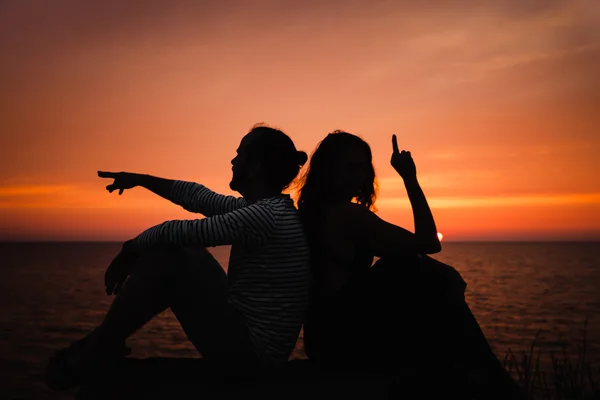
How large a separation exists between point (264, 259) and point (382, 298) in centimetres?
77

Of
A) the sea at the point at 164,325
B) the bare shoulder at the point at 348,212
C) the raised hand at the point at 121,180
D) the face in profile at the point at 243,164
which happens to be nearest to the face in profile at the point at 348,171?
the bare shoulder at the point at 348,212

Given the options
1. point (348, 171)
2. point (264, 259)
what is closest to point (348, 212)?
point (348, 171)

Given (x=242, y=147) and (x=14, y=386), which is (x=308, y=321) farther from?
(x=14, y=386)

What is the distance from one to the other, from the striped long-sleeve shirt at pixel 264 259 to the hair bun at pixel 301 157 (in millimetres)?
232

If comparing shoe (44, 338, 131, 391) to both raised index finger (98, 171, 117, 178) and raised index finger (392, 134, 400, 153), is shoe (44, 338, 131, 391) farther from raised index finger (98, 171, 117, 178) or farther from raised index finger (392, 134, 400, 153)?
raised index finger (392, 134, 400, 153)

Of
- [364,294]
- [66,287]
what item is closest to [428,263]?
[364,294]

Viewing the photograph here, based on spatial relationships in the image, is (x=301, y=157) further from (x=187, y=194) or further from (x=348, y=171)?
(x=187, y=194)

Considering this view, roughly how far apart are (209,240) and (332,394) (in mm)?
1197

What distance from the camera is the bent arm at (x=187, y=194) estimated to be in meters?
4.24

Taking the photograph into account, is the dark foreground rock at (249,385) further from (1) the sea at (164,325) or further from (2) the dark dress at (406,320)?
(1) the sea at (164,325)

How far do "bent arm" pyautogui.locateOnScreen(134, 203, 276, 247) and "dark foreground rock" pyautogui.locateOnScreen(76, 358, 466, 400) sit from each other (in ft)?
2.92

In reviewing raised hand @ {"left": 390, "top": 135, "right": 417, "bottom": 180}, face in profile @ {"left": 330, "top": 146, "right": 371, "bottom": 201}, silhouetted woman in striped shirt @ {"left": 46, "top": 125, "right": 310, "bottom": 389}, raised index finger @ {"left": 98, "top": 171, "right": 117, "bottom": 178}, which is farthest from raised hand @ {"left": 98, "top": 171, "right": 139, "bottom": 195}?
raised hand @ {"left": 390, "top": 135, "right": 417, "bottom": 180}

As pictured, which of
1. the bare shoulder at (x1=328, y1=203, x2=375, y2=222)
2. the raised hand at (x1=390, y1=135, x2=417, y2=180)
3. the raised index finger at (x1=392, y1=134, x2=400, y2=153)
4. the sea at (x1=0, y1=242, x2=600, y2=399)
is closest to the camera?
the bare shoulder at (x1=328, y1=203, x2=375, y2=222)

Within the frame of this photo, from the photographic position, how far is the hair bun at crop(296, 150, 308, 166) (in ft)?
11.5
